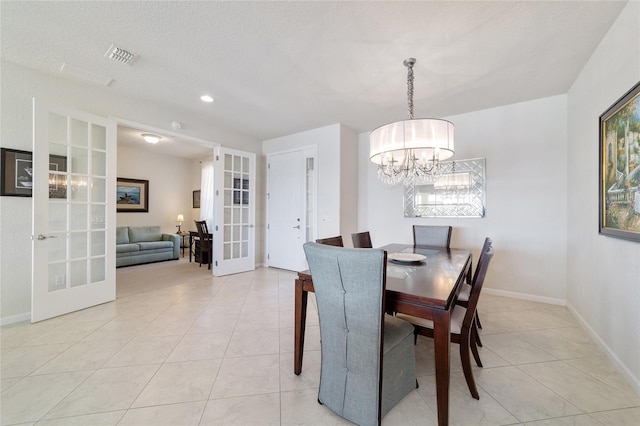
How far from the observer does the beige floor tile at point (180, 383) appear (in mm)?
1541

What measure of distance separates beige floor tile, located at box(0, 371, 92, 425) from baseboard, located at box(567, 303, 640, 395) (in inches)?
141

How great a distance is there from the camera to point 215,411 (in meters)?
1.45

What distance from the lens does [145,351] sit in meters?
2.05

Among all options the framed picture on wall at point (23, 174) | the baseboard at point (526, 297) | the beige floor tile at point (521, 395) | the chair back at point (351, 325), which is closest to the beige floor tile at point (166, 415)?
the chair back at point (351, 325)

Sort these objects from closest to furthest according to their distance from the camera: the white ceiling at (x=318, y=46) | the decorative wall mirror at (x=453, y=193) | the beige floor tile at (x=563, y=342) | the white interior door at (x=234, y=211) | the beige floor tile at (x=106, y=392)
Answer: the beige floor tile at (x=106, y=392) < the white ceiling at (x=318, y=46) < the beige floor tile at (x=563, y=342) < the decorative wall mirror at (x=453, y=193) < the white interior door at (x=234, y=211)

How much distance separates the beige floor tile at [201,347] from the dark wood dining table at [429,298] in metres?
0.72

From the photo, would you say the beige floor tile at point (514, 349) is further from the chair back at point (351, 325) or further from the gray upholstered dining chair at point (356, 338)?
the chair back at point (351, 325)

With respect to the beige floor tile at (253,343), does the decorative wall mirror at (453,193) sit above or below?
above

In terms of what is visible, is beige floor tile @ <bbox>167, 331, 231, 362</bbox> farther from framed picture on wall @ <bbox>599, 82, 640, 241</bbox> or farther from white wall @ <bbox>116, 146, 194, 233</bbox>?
white wall @ <bbox>116, 146, 194, 233</bbox>

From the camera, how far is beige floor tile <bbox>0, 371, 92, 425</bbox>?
1403mm

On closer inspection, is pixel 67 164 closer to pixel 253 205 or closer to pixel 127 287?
pixel 127 287

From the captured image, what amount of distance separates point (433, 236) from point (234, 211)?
3.33m

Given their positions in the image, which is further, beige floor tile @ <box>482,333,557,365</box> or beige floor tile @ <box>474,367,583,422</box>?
beige floor tile @ <box>482,333,557,365</box>

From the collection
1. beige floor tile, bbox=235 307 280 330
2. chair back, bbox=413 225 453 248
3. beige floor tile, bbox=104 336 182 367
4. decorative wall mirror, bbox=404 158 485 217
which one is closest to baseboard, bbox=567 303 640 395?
chair back, bbox=413 225 453 248
